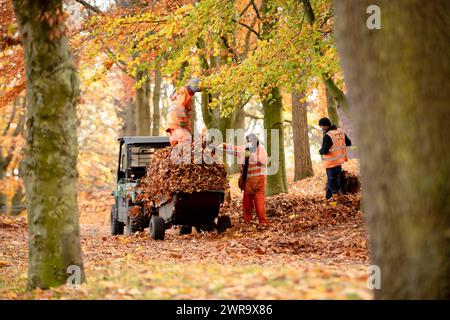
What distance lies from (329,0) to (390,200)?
8.21 m

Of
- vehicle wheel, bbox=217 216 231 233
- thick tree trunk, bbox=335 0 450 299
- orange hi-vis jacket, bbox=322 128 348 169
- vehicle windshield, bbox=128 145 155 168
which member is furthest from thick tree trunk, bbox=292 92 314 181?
thick tree trunk, bbox=335 0 450 299

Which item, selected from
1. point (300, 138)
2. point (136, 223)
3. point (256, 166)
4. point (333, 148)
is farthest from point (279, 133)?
point (136, 223)

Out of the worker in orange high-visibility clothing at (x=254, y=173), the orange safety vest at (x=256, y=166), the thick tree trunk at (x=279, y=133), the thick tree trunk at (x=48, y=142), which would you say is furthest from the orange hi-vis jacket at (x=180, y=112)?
the thick tree trunk at (x=48, y=142)

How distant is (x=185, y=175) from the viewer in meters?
10.7

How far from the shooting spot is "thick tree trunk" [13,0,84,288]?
17.6 ft

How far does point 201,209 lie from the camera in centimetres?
1111

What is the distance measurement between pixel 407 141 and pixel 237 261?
4.40 metres

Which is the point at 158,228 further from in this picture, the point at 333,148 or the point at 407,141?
the point at 407,141

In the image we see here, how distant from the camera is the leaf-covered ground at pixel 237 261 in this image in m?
4.72

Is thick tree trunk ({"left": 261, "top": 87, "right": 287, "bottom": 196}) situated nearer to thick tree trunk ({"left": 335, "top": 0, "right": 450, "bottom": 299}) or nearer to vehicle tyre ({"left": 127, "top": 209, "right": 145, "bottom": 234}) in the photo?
vehicle tyre ({"left": 127, "top": 209, "right": 145, "bottom": 234})

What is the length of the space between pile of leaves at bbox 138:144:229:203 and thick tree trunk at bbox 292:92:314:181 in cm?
1058

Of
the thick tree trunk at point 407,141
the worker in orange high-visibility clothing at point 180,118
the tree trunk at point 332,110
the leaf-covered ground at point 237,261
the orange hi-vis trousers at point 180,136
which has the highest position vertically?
the tree trunk at point 332,110

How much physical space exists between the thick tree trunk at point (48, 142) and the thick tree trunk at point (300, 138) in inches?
627

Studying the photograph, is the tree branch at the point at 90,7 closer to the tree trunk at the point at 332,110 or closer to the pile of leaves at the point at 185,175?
the pile of leaves at the point at 185,175
